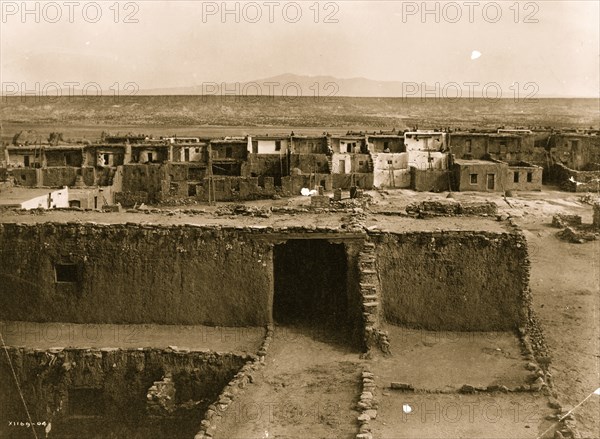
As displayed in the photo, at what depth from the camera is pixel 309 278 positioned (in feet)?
65.5

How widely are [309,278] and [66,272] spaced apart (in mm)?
6907

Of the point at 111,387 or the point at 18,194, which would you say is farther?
the point at 18,194

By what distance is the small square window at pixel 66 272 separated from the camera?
18.5m

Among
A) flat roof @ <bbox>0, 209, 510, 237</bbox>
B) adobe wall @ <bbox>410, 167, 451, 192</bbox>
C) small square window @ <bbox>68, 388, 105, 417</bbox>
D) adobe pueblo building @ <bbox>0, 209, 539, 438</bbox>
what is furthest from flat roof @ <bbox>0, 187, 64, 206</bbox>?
adobe wall @ <bbox>410, 167, 451, 192</bbox>

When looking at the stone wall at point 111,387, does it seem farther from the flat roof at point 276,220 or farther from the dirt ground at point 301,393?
the flat roof at point 276,220

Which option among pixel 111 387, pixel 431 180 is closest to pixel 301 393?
pixel 111 387

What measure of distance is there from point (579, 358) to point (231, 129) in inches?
4226

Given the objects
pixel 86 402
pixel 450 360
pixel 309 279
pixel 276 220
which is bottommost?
pixel 86 402

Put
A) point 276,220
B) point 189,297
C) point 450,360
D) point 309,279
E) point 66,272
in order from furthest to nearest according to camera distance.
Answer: point 309,279
point 276,220
point 66,272
point 189,297
point 450,360

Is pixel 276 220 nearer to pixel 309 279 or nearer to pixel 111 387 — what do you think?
pixel 309 279

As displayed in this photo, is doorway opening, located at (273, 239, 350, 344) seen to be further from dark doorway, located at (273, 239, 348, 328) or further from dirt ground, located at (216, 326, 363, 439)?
dirt ground, located at (216, 326, 363, 439)

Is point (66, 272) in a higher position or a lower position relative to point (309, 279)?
higher

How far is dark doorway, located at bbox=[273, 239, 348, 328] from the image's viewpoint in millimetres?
19375

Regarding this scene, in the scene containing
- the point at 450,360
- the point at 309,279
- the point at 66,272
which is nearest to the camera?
the point at 450,360
